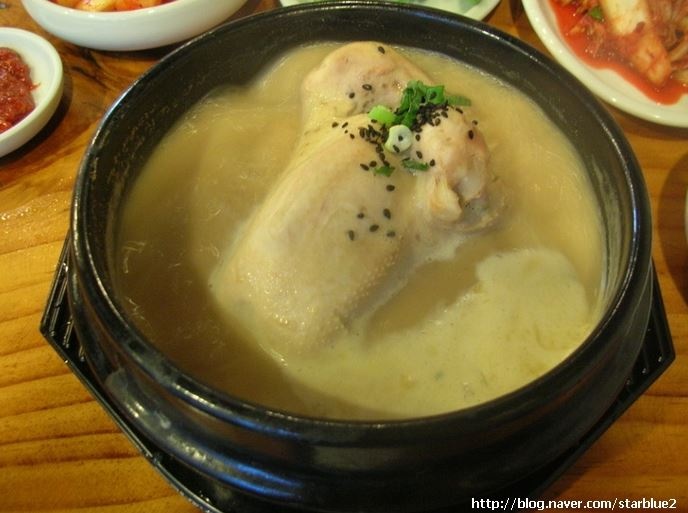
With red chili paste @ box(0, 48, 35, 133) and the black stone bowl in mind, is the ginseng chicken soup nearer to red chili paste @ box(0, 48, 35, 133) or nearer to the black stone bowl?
the black stone bowl

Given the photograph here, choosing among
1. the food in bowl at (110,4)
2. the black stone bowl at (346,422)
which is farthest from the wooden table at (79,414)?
the food in bowl at (110,4)

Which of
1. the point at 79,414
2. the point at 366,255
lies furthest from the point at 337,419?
the point at 79,414

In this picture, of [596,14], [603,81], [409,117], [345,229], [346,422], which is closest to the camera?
[346,422]

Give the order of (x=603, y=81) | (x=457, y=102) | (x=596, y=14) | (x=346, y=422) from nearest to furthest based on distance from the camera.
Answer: (x=346, y=422)
(x=457, y=102)
(x=603, y=81)
(x=596, y=14)

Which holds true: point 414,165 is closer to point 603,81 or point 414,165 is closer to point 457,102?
point 457,102

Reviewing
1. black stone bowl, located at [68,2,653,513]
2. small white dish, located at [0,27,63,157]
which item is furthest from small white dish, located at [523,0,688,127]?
small white dish, located at [0,27,63,157]

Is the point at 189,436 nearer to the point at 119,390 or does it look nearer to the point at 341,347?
the point at 119,390

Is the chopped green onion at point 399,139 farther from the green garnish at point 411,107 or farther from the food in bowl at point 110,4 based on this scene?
the food in bowl at point 110,4
